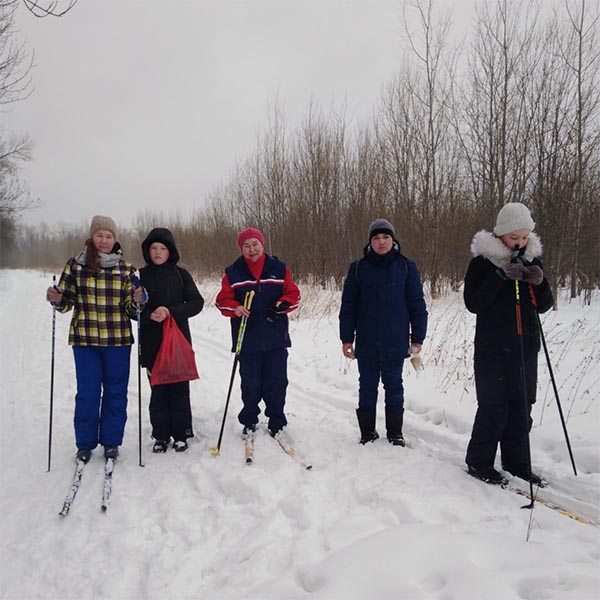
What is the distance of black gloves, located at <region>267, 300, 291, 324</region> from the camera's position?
3.86 m

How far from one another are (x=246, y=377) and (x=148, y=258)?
152cm

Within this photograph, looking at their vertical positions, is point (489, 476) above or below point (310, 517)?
above

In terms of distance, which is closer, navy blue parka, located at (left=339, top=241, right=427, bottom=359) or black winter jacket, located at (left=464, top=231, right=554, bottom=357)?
black winter jacket, located at (left=464, top=231, right=554, bottom=357)

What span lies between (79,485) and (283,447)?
173cm

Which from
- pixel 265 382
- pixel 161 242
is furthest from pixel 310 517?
pixel 161 242

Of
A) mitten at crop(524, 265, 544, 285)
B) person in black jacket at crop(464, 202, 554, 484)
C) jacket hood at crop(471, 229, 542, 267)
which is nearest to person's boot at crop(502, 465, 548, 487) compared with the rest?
person in black jacket at crop(464, 202, 554, 484)

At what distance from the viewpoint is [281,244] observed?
18062 mm

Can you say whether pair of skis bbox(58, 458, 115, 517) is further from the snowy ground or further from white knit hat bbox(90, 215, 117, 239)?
white knit hat bbox(90, 215, 117, 239)

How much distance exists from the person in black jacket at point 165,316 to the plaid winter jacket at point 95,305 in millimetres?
231

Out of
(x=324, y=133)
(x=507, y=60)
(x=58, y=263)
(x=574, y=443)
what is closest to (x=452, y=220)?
(x=507, y=60)

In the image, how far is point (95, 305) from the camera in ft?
11.5

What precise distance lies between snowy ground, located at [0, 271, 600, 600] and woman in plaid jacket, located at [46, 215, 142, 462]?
32cm

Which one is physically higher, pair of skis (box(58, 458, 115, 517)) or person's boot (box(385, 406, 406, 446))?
person's boot (box(385, 406, 406, 446))

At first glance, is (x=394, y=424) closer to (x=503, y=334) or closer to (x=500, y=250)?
(x=503, y=334)
